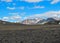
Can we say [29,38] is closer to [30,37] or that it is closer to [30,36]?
[30,37]

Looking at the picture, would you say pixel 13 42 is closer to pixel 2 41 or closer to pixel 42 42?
pixel 2 41

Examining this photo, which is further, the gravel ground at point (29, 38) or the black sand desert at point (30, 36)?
the black sand desert at point (30, 36)

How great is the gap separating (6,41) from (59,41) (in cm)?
619

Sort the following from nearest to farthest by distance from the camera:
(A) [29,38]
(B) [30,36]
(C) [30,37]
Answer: (A) [29,38] < (C) [30,37] < (B) [30,36]

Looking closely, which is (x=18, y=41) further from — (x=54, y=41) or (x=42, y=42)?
(x=54, y=41)

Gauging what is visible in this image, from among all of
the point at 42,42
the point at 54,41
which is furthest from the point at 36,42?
the point at 54,41

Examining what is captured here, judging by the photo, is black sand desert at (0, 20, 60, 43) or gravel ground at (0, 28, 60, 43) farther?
black sand desert at (0, 20, 60, 43)

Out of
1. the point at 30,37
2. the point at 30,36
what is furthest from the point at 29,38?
the point at 30,36

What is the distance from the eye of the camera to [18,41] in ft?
90.3

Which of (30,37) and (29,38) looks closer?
(29,38)

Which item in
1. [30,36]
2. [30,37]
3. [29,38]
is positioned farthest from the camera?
[30,36]

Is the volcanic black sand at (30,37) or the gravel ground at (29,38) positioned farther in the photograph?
the volcanic black sand at (30,37)

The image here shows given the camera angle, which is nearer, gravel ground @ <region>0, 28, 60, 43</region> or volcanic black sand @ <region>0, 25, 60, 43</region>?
gravel ground @ <region>0, 28, 60, 43</region>

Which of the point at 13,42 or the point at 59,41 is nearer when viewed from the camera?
the point at 13,42
